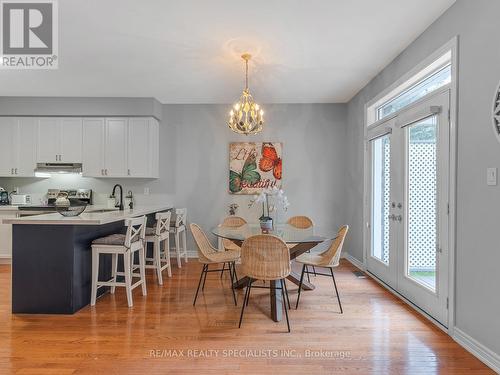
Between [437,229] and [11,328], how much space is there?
395 cm

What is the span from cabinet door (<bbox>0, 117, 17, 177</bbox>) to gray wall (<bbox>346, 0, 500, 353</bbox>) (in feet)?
20.5

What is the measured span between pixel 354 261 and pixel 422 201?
2.15 metres

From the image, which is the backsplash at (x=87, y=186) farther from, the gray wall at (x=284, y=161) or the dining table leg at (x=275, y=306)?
the dining table leg at (x=275, y=306)

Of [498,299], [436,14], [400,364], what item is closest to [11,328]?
[400,364]

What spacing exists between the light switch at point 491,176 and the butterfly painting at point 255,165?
3.44 meters

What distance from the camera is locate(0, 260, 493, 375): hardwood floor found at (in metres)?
2.10

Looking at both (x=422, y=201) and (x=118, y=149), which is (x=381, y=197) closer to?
(x=422, y=201)

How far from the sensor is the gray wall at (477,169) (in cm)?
205

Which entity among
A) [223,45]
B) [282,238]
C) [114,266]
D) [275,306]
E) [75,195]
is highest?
[223,45]

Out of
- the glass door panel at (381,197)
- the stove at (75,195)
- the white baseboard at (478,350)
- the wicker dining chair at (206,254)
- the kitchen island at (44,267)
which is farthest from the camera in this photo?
the stove at (75,195)

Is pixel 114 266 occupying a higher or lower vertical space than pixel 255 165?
lower

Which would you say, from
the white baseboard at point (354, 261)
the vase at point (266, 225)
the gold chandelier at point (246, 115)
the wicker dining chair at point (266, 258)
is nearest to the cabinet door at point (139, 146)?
the gold chandelier at point (246, 115)

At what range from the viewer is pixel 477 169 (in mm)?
2211

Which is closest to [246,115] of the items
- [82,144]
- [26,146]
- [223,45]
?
[223,45]
